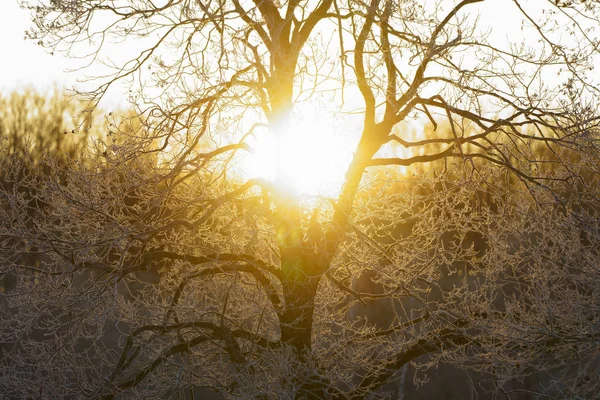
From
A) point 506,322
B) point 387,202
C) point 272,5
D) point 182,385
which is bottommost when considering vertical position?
point 182,385

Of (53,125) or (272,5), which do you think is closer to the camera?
(272,5)

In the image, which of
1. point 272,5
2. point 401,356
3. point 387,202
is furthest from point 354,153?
point 401,356

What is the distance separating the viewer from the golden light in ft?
32.2

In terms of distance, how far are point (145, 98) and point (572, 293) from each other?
625cm

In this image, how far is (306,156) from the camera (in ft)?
32.8

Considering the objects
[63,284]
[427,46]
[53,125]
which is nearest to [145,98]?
[63,284]

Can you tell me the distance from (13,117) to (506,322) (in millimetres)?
23686

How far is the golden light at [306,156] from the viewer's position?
983 cm

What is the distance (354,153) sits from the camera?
10.3m

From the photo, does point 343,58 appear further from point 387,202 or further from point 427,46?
point 387,202

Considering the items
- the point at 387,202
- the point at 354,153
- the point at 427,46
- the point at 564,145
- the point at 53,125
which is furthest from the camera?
the point at 53,125

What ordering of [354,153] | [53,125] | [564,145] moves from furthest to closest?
[53,125] → [354,153] → [564,145]

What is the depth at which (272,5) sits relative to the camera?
930cm

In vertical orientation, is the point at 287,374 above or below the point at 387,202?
below
